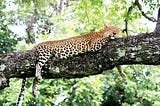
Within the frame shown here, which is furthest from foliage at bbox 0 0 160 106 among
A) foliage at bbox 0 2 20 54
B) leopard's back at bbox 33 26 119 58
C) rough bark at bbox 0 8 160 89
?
rough bark at bbox 0 8 160 89

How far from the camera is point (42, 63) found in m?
3.45

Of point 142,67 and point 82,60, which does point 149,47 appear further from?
point 142,67

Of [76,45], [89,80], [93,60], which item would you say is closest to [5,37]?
[89,80]

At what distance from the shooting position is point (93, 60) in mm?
3336

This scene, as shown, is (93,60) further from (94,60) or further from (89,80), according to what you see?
(89,80)

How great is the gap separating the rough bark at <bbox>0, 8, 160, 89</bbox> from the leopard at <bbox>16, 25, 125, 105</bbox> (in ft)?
0.19

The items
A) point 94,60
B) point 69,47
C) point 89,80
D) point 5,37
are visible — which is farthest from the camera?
point 5,37

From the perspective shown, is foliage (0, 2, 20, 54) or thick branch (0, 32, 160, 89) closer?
thick branch (0, 32, 160, 89)

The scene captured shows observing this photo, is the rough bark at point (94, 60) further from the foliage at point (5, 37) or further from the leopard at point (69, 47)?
the foliage at point (5, 37)

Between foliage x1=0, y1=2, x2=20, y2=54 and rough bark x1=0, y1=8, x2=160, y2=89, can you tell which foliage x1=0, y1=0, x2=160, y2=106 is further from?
rough bark x1=0, y1=8, x2=160, y2=89

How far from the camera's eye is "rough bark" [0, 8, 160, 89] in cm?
318

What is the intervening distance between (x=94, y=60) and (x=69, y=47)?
0.50 m

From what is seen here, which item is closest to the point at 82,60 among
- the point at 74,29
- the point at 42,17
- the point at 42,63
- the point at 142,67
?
the point at 42,63

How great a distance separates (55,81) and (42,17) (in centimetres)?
412
